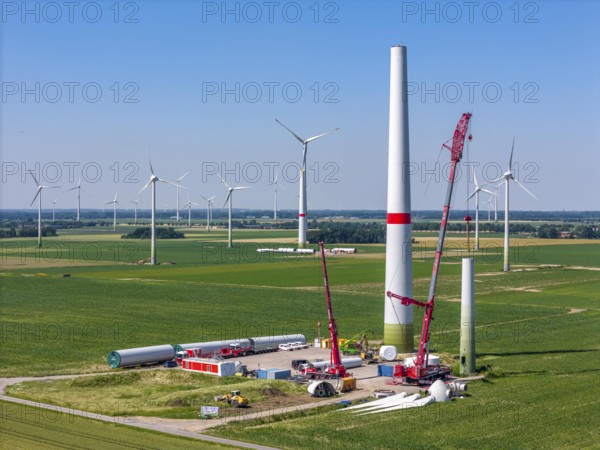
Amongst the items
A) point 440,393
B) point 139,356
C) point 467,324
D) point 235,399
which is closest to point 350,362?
point 467,324

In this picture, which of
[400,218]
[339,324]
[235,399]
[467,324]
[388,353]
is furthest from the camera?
[339,324]

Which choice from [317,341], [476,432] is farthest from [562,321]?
[476,432]

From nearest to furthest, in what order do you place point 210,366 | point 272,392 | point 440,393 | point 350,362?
point 440,393 < point 272,392 < point 210,366 < point 350,362

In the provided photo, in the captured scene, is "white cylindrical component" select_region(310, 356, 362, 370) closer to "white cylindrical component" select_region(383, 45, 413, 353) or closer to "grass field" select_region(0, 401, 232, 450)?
"white cylindrical component" select_region(383, 45, 413, 353)

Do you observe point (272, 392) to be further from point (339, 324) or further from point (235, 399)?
point (339, 324)

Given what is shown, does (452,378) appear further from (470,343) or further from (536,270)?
(536,270)

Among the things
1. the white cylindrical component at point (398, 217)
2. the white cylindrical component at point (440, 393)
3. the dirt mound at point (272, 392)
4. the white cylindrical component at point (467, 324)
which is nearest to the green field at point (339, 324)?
the white cylindrical component at point (440, 393)

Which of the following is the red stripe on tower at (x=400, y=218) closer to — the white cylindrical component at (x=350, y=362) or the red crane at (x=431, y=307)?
the red crane at (x=431, y=307)
